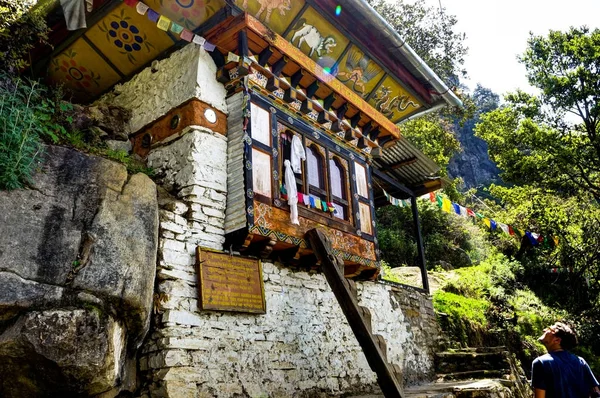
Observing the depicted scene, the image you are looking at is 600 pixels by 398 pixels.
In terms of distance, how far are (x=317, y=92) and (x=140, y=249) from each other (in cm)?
454

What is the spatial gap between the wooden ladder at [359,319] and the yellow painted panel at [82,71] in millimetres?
4541

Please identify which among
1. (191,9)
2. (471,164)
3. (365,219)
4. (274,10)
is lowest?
(365,219)

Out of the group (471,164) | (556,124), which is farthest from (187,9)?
(471,164)

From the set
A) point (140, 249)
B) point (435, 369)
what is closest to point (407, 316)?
point (435, 369)

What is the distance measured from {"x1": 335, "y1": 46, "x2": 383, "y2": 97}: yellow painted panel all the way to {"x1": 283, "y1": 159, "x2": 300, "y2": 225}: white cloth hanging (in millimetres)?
2589

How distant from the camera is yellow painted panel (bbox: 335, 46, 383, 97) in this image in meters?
8.50

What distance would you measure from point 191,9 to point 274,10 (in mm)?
1229

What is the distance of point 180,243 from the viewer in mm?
5609

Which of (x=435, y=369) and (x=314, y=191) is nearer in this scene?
(x=314, y=191)

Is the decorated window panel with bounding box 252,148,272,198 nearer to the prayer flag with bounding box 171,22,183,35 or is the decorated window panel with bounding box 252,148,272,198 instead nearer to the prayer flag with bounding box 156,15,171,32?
the prayer flag with bounding box 171,22,183,35

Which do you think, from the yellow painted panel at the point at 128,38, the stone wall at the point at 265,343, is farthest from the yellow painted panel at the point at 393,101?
the yellow painted panel at the point at 128,38

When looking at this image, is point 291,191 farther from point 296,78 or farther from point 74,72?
point 74,72

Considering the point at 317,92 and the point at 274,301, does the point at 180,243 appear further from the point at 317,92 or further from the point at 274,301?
the point at 317,92

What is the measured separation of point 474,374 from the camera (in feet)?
30.2
